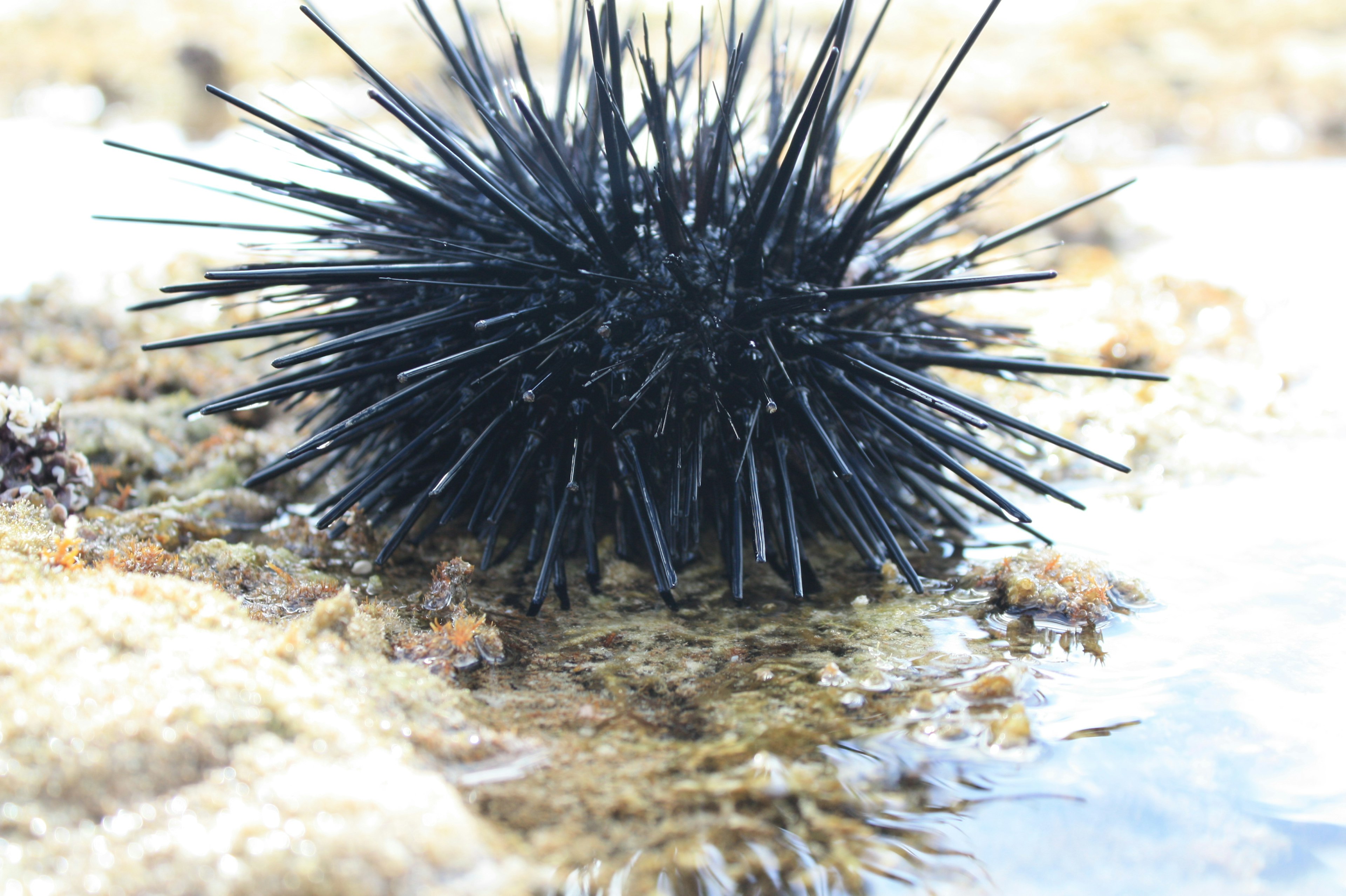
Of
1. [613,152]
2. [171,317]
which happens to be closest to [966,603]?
[613,152]

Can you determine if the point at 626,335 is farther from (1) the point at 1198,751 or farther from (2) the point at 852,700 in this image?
(1) the point at 1198,751

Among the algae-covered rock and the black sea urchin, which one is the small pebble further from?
the algae-covered rock

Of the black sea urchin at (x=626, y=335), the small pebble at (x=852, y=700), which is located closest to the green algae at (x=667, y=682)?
the small pebble at (x=852, y=700)

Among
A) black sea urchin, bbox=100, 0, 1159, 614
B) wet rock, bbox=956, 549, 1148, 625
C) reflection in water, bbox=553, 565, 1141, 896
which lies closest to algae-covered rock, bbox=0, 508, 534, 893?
reflection in water, bbox=553, 565, 1141, 896

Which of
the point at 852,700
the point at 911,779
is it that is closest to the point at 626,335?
the point at 852,700

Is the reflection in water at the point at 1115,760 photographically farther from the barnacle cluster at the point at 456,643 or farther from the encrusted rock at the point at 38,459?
the encrusted rock at the point at 38,459

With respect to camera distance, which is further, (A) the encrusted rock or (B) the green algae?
(A) the encrusted rock
